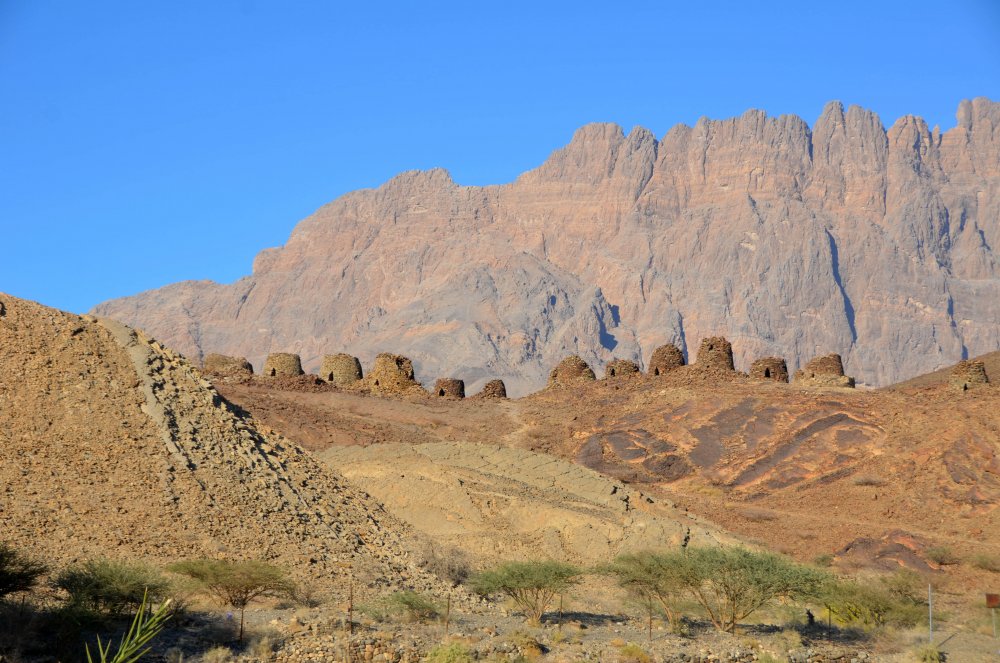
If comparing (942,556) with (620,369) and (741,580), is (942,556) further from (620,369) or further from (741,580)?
(620,369)

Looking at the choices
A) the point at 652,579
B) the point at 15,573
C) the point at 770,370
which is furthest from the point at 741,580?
the point at 770,370

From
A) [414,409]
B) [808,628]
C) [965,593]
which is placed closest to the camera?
[808,628]

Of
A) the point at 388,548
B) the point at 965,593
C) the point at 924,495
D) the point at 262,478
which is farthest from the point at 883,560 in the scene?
the point at 262,478

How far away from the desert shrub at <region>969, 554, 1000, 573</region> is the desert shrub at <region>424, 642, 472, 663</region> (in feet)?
75.7

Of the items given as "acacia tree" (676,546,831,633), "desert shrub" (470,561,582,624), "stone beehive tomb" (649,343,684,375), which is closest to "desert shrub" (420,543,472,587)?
"desert shrub" (470,561,582,624)

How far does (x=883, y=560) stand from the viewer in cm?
4031

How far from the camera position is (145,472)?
28562mm

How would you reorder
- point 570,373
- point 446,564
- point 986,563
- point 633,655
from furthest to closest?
point 570,373, point 986,563, point 446,564, point 633,655

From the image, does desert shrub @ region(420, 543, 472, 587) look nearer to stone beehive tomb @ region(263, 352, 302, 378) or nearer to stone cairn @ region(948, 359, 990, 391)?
stone cairn @ region(948, 359, 990, 391)

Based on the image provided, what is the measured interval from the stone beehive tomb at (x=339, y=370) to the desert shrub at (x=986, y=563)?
45991 millimetres

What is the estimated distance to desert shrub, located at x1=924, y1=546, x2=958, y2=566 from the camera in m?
39.4

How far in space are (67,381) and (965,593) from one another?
28155 millimetres

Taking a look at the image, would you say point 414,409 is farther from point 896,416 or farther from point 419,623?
point 419,623

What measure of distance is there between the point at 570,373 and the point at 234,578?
179ft
